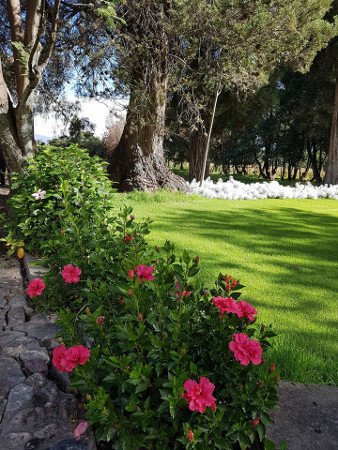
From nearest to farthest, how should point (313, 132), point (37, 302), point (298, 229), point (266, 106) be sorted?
point (37, 302) < point (298, 229) < point (266, 106) < point (313, 132)

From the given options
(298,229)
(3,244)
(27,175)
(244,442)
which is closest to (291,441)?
(244,442)

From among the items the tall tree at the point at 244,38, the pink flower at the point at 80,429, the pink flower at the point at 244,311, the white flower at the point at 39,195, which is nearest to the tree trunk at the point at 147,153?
the tall tree at the point at 244,38

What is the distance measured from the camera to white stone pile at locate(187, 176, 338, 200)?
11.1m

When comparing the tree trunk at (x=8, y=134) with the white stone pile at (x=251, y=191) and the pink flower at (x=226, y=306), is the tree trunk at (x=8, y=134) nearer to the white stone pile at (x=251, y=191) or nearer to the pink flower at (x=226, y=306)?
the pink flower at (x=226, y=306)

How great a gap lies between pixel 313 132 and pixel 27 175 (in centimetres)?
1862

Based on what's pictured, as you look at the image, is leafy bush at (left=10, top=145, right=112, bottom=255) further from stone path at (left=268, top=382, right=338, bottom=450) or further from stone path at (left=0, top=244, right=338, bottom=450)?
stone path at (left=268, top=382, right=338, bottom=450)

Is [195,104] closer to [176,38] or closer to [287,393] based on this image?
[176,38]

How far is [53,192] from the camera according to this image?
4.27m

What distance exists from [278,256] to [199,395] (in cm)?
415

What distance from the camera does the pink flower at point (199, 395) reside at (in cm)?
140

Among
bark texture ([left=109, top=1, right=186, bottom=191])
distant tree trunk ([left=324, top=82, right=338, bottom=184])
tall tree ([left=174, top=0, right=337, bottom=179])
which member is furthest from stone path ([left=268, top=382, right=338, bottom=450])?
distant tree trunk ([left=324, top=82, right=338, bottom=184])

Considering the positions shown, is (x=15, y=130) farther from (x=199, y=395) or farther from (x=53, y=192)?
(x=199, y=395)

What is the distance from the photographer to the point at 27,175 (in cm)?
480

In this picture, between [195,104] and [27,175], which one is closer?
[27,175]
